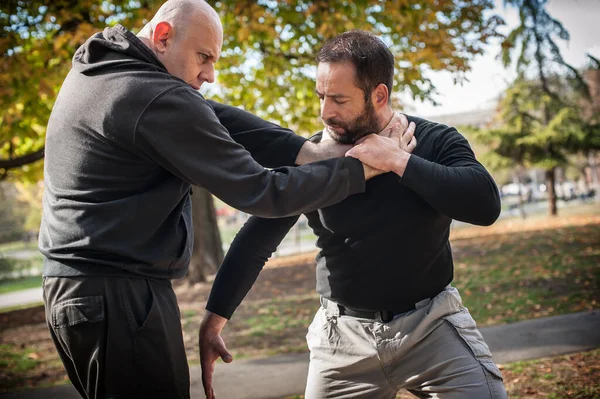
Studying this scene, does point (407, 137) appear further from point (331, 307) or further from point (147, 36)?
point (147, 36)

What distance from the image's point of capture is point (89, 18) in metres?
9.66

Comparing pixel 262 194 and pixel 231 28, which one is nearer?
pixel 262 194

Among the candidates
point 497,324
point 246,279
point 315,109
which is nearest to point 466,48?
point 315,109

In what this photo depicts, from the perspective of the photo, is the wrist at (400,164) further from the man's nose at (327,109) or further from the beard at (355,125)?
the man's nose at (327,109)

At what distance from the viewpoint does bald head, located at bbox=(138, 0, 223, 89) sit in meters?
2.59

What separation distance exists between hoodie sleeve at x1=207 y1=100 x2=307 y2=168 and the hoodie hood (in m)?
0.63

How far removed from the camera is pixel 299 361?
6.82 metres

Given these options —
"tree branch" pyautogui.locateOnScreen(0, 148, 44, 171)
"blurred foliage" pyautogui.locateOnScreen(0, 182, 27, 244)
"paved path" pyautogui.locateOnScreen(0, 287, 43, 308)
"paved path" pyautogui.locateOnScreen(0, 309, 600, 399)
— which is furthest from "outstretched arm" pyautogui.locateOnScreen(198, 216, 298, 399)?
"blurred foliage" pyautogui.locateOnScreen(0, 182, 27, 244)

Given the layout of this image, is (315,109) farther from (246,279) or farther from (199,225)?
(246,279)

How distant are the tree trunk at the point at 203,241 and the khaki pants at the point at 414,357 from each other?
10.1 meters

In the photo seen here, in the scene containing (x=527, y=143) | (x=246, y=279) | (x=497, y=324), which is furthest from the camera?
(x=527, y=143)

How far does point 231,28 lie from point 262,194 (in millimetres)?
8547

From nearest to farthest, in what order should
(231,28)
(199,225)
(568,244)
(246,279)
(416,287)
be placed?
(416,287) → (246,279) → (231,28) → (199,225) → (568,244)

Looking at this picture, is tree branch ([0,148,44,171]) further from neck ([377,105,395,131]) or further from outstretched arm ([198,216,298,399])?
neck ([377,105,395,131])
